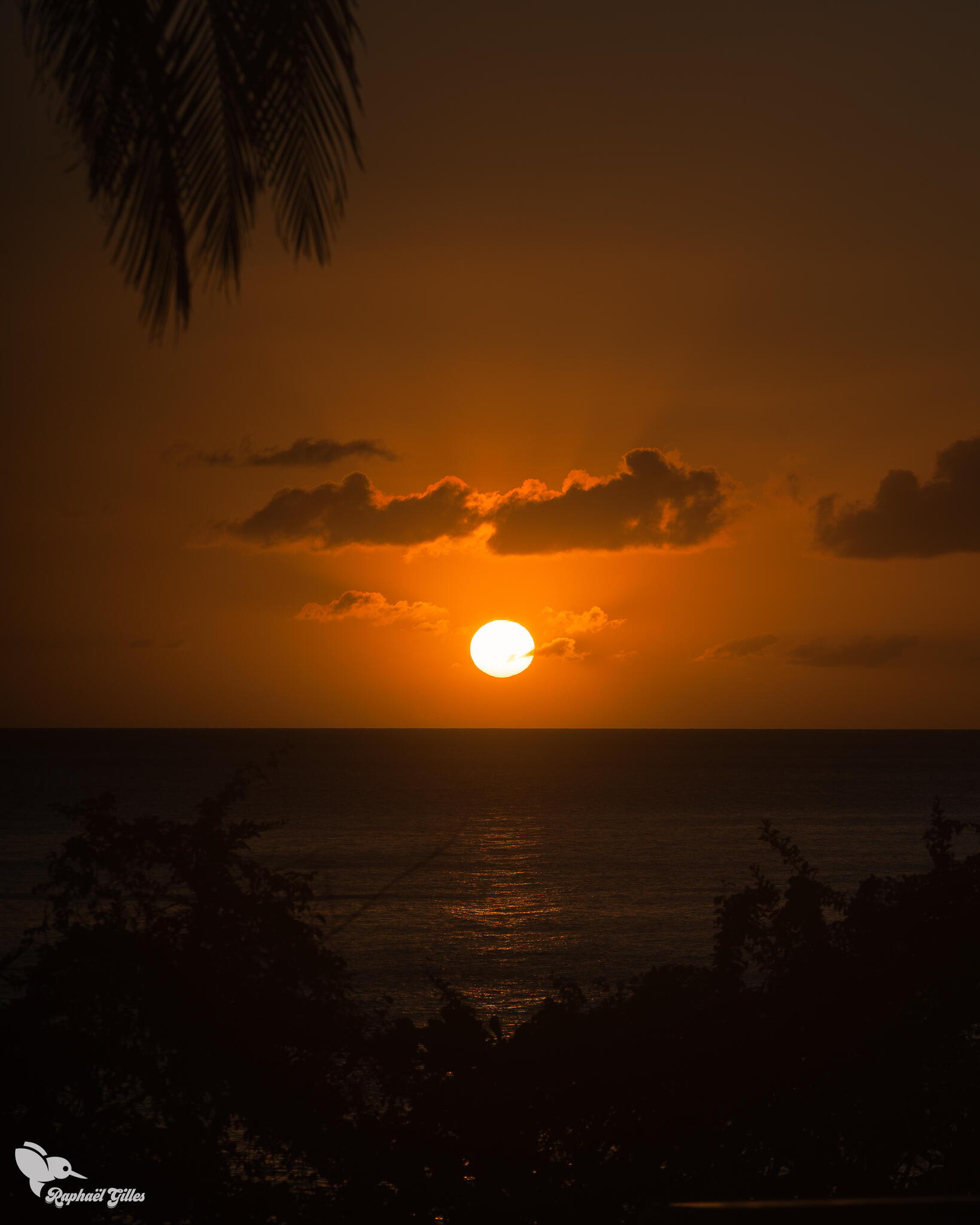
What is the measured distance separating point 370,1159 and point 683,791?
107 meters

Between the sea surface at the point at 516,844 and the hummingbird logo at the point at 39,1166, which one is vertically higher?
the hummingbird logo at the point at 39,1166

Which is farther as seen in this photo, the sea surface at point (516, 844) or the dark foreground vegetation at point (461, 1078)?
the sea surface at point (516, 844)

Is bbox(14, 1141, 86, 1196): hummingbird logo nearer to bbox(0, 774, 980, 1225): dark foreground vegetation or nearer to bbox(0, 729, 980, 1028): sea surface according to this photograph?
bbox(0, 774, 980, 1225): dark foreground vegetation

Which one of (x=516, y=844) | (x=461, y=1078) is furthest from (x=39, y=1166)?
(x=516, y=844)

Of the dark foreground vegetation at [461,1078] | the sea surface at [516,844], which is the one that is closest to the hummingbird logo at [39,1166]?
the dark foreground vegetation at [461,1078]

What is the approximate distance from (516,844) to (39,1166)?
66.8 metres

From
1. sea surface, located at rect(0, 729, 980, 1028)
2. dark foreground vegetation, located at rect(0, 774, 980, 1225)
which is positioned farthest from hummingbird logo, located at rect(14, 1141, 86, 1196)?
sea surface, located at rect(0, 729, 980, 1028)

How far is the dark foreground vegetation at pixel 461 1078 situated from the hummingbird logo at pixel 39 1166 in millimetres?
65

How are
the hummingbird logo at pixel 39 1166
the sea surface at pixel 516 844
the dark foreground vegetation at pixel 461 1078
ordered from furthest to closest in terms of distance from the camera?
the sea surface at pixel 516 844 → the dark foreground vegetation at pixel 461 1078 → the hummingbird logo at pixel 39 1166

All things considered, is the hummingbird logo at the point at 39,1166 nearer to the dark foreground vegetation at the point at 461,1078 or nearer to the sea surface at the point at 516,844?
the dark foreground vegetation at the point at 461,1078

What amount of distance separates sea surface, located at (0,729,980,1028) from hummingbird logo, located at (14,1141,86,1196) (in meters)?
3.48

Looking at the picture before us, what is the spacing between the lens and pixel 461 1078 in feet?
29.2

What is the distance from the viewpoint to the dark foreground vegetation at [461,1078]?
822 centimetres

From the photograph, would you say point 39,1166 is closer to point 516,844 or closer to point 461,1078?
point 461,1078
